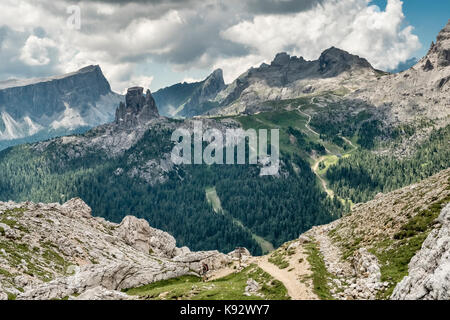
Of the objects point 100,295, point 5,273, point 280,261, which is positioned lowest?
point 5,273

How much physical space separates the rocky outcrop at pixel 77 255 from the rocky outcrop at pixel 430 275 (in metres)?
34.4

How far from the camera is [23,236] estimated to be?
77750mm


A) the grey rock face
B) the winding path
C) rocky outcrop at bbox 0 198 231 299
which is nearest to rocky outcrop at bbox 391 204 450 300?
the winding path

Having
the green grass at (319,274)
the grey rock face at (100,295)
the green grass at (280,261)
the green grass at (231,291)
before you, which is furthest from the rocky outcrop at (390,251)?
the grey rock face at (100,295)

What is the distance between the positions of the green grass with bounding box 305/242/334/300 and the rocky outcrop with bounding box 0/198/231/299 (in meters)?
22.4

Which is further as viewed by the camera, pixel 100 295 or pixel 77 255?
pixel 77 255

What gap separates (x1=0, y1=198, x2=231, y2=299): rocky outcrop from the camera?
5419 cm

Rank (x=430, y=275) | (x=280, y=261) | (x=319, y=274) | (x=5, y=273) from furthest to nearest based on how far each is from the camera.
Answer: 1. (x=280, y=261)
2. (x=5, y=273)
3. (x=319, y=274)
4. (x=430, y=275)

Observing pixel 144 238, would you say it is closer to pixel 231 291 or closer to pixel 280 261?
pixel 280 261

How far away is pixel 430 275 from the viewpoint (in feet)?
96.6

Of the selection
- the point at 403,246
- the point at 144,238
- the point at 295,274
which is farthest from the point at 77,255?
the point at 403,246

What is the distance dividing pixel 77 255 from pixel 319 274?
6200 centimetres

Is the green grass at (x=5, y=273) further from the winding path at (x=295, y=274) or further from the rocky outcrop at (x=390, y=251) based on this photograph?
the rocky outcrop at (x=390, y=251)

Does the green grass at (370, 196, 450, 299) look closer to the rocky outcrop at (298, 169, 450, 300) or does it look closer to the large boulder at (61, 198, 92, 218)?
the rocky outcrop at (298, 169, 450, 300)
